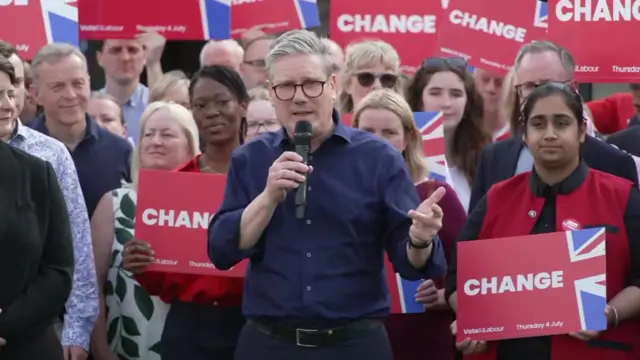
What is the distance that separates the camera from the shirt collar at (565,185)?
18.4 feet

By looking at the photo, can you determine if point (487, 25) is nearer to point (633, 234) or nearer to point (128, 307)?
point (128, 307)

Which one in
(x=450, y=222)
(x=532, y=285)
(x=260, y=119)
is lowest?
(x=532, y=285)

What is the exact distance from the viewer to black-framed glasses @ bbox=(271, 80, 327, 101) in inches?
197

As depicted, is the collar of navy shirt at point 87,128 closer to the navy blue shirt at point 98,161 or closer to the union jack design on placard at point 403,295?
the navy blue shirt at point 98,161

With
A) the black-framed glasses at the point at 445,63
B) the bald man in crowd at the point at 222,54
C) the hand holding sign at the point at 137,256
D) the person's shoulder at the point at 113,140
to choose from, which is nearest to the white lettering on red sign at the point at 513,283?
the hand holding sign at the point at 137,256

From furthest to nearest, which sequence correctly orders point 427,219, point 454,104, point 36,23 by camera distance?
point 36,23 → point 454,104 → point 427,219

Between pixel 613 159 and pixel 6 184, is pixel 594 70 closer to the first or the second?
pixel 613 159

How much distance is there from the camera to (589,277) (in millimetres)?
5445

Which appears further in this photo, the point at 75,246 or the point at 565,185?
the point at 75,246

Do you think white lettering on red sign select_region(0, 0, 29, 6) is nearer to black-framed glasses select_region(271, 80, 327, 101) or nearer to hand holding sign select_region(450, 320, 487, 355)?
black-framed glasses select_region(271, 80, 327, 101)

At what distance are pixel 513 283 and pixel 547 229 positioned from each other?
0.25 meters

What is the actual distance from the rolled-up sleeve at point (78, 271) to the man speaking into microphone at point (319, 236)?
3.69ft

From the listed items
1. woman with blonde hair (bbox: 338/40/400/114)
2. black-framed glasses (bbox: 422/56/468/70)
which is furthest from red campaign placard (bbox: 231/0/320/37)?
black-framed glasses (bbox: 422/56/468/70)

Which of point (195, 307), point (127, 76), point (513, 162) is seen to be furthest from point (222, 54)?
point (513, 162)
